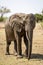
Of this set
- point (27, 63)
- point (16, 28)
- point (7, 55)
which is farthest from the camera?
point (7, 55)

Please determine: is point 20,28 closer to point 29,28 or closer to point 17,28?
point 17,28

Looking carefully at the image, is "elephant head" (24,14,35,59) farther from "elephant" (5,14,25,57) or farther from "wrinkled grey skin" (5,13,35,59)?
"elephant" (5,14,25,57)

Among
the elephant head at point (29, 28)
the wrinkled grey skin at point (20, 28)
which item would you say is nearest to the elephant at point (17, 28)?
the wrinkled grey skin at point (20, 28)

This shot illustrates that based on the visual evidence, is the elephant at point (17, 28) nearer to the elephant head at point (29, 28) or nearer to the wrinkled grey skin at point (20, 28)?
the wrinkled grey skin at point (20, 28)

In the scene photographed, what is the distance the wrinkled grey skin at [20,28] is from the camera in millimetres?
8359

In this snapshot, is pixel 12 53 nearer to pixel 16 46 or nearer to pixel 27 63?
pixel 16 46

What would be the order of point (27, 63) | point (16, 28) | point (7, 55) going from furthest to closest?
Result: 1. point (7, 55)
2. point (16, 28)
3. point (27, 63)

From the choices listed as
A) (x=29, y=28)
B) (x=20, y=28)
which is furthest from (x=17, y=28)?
(x=29, y=28)

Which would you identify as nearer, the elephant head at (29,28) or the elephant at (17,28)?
the elephant head at (29,28)

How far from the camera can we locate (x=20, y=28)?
28.7ft

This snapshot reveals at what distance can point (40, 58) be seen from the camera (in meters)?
8.95

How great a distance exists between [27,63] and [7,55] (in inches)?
60.6

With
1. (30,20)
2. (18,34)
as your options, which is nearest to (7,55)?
(18,34)

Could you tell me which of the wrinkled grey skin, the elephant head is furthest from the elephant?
the elephant head
